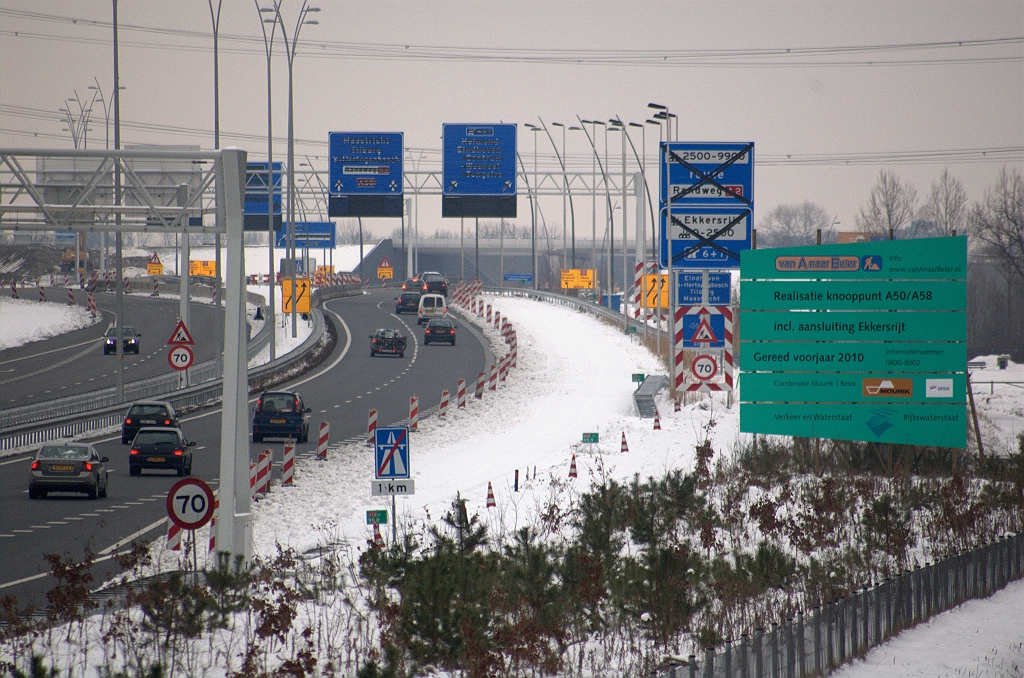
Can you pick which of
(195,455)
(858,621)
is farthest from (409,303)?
(858,621)

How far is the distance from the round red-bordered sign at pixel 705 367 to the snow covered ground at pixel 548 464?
1.42 meters

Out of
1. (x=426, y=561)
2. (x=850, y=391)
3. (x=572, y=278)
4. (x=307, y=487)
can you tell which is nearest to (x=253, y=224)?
(x=572, y=278)

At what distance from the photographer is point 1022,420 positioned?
46.2 m

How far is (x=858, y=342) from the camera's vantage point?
75.4 ft

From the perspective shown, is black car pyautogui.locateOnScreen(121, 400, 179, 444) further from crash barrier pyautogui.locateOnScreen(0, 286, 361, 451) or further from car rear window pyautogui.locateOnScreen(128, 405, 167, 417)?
crash barrier pyautogui.locateOnScreen(0, 286, 361, 451)

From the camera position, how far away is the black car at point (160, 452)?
27344 millimetres

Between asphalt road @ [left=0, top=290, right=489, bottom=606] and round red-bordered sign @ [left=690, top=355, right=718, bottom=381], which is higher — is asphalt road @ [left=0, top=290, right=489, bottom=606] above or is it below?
below

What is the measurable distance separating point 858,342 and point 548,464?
7962 mm

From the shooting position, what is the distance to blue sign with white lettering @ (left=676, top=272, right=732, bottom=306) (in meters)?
31.7

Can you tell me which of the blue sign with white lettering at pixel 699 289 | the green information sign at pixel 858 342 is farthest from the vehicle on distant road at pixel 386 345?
the green information sign at pixel 858 342

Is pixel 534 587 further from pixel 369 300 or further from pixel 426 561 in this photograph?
pixel 369 300

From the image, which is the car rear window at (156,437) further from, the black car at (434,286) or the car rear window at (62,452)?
the black car at (434,286)

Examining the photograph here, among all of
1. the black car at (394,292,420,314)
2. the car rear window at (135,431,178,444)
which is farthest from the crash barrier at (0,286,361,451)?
the black car at (394,292,420,314)

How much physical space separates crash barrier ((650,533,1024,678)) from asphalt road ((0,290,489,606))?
887cm
